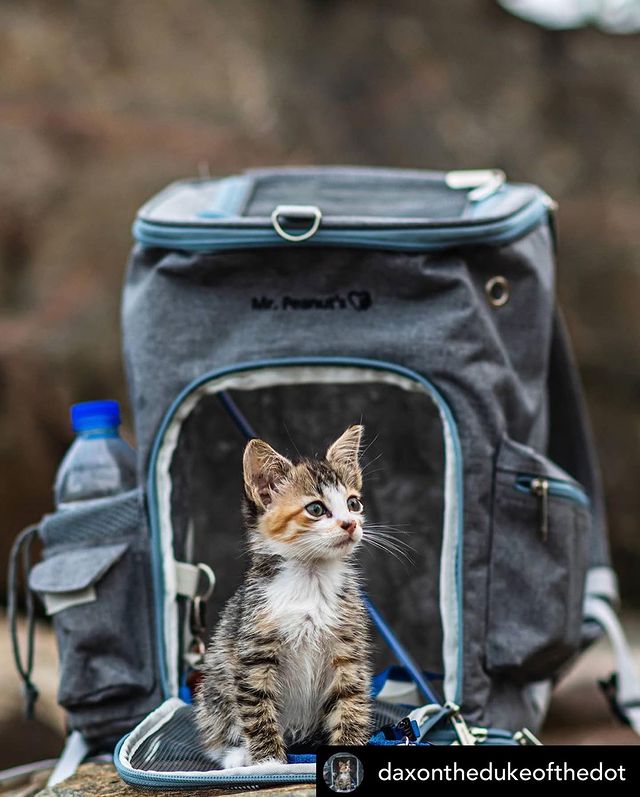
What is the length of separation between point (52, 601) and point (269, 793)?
0.83 m

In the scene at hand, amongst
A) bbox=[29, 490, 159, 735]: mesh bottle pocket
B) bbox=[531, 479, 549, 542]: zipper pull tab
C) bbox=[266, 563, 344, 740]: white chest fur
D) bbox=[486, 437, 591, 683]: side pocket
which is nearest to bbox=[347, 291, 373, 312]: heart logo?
bbox=[486, 437, 591, 683]: side pocket

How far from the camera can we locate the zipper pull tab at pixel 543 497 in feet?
7.02

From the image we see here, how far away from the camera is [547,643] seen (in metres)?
2.15

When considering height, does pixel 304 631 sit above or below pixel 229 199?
below

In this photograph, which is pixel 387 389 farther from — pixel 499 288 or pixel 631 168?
pixel 631 168

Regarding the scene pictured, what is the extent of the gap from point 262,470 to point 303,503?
0.08 m

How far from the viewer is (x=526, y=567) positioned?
215 cm

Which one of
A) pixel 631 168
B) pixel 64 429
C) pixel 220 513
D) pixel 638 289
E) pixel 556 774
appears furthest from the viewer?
pixel 631 168


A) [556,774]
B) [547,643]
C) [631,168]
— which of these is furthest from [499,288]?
[631,168]

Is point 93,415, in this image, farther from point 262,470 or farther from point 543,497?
point 543,497

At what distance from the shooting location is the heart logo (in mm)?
2166

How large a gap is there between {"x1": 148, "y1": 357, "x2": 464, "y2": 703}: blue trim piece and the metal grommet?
26 cm

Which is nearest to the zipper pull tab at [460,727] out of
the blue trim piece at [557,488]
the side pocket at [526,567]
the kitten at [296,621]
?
the side pocket at [526,567]

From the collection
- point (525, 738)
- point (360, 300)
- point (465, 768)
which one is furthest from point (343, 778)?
point (360, 300)
